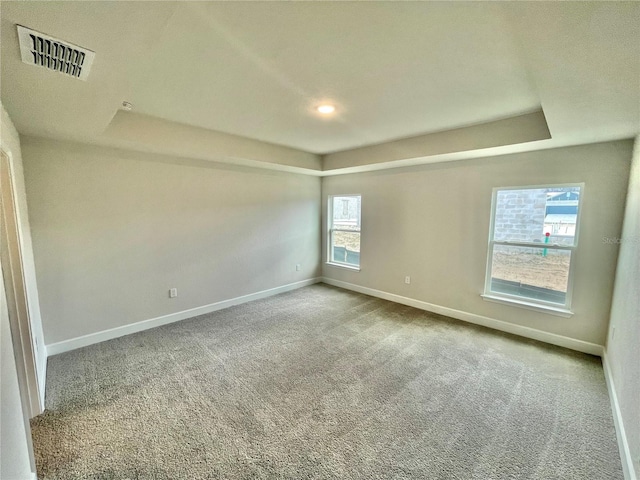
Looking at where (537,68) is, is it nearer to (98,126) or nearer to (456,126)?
(456,126)

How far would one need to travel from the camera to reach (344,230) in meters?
5.46

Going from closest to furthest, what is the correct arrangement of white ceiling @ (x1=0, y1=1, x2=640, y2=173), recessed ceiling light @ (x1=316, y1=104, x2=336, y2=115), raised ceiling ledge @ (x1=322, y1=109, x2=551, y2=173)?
1. white ceiling @ (x1=0, y1=1, x2=640, y2=173)
2. recessed ceiling light @ (x1=316, y1=104, x2=336, y2=115)
3. raised ceiling ledge @ (x1=322, y1=109, x2=551, y2=173)

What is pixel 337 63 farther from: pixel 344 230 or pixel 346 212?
pixel 344 230

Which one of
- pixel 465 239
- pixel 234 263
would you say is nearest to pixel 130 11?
pixel 234 263

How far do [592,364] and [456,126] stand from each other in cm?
288

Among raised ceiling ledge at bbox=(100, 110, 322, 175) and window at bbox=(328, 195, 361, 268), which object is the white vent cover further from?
window at bbox=(328, 195, 361, 268)

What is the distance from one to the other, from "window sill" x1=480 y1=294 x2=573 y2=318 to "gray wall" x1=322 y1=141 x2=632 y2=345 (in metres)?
0.06

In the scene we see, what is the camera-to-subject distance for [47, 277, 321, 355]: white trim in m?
2.96

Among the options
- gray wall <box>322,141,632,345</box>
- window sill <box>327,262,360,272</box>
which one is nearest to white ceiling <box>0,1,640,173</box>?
gray wall <box>322,141,632,345</box>

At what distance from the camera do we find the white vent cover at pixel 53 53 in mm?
1176

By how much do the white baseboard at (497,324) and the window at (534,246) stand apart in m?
0.31

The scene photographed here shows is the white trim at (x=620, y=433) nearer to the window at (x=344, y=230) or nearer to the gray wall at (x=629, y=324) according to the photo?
the gray wall at (x=629, y=324)

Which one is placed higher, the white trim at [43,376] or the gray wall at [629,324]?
the gray wall at [629,324]

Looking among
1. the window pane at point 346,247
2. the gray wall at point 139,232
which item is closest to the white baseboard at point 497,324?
the window pane at point 346,247
